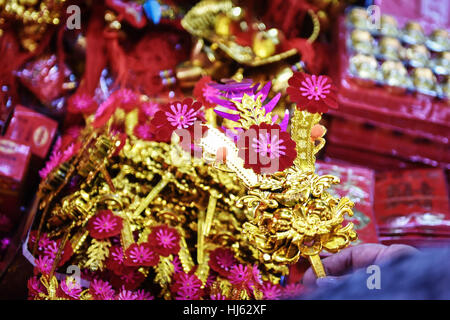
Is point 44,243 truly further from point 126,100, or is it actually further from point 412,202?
point 412,202

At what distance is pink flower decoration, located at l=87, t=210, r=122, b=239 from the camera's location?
47.4 inches

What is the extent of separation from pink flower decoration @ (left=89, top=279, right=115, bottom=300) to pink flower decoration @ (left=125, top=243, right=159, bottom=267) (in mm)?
73

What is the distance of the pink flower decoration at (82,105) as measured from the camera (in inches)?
66.1

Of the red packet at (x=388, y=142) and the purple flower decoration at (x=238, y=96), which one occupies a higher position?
the red packet at (x=388, y=142)

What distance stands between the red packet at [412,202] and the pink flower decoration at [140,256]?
778 mm

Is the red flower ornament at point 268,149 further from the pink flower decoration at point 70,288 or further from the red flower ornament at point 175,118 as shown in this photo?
the pink flower decoration at point 70,288

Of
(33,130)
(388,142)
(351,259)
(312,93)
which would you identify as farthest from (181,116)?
(388,142)

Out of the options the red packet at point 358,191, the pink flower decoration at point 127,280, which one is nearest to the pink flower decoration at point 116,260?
the pink flower decoration at point 127,280

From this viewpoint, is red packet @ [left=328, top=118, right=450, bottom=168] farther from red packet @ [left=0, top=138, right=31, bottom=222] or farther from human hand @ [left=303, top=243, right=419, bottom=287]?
red packet @ [left=0, top=138, right=31, bottom=222]

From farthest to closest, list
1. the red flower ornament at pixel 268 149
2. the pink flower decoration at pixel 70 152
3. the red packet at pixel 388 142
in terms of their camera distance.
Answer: the red packet at pixel 388 142 < the pink flower decoration at pixel 70 152 < the red flower ornament at pixel 268 149

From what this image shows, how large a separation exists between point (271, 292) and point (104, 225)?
1.48ft

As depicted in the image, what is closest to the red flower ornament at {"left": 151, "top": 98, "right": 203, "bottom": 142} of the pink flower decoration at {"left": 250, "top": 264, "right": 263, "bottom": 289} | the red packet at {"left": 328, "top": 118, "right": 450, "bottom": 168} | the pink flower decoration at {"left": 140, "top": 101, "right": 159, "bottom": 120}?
the pink flower decoration at {"left": 250, "top": 264, "right": 263, "bottom": 289}

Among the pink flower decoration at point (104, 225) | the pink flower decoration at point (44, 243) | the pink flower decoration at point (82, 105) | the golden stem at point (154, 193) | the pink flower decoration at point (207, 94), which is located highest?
the pink flower decoration at point (82, 105)

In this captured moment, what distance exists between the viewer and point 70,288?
1.11 m
